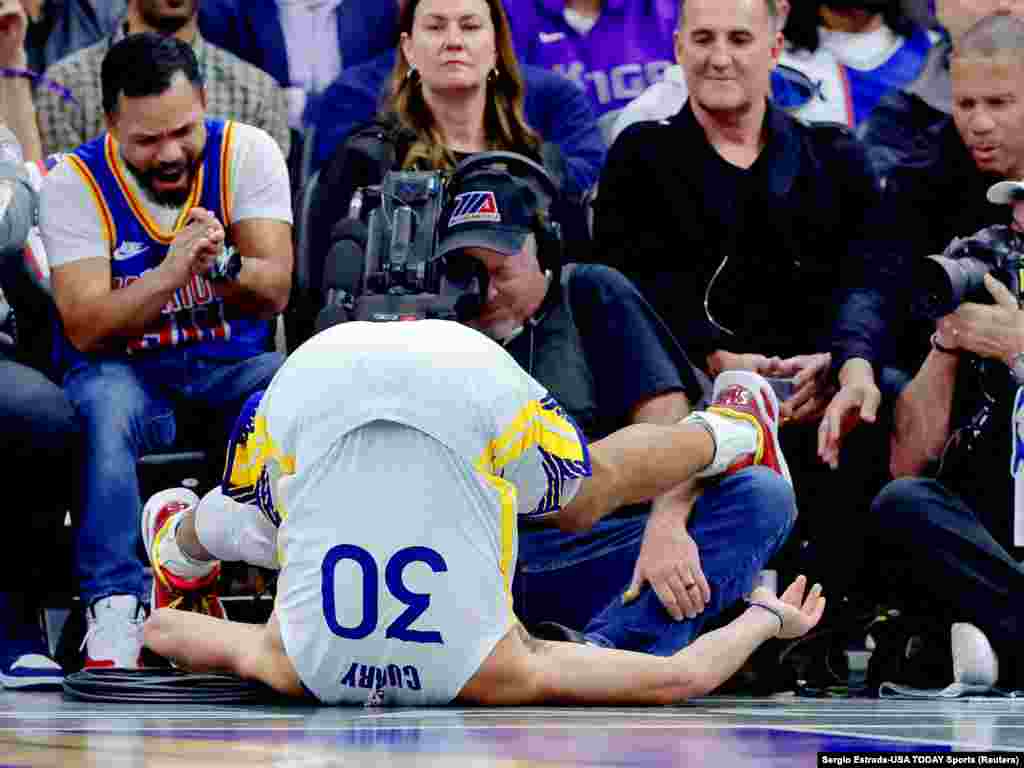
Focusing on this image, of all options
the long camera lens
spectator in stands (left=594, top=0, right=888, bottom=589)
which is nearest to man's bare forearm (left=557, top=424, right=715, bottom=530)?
the long camera lens

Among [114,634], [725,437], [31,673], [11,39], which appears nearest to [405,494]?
[725,437]

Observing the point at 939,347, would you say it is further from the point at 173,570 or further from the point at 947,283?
the point at 173,570

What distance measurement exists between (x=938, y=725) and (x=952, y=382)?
194cm

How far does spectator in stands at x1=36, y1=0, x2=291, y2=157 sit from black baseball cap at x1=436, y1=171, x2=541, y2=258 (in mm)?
1701

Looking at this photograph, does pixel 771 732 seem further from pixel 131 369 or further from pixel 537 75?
pixel 537 75

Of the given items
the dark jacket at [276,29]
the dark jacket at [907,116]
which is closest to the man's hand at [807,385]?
the dark jacket at [907,116]

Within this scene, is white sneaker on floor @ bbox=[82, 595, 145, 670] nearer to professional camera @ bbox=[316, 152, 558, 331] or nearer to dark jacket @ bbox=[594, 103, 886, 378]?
professional camera @ bbox=[316, 152, 558, 331]

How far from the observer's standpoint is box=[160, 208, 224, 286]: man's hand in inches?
197

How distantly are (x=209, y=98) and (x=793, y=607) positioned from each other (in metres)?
3.01

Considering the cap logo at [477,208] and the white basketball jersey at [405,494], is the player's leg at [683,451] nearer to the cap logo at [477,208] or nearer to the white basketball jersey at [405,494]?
the white basketball jersey at [405,494]

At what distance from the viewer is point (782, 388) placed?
5320 millimetres

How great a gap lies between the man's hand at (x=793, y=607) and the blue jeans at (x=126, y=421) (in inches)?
64.6

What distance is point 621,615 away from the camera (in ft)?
14.6

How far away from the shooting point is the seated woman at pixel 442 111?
5402 millimetres
